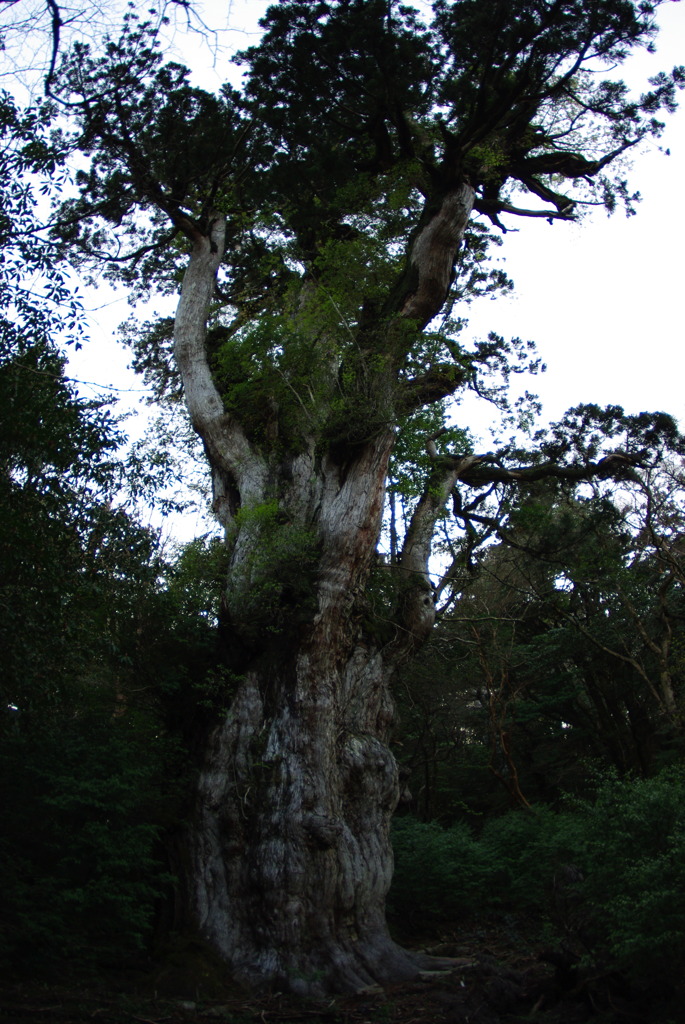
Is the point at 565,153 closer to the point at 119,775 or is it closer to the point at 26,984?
the point at 119,775

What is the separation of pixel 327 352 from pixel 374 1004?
323 inches

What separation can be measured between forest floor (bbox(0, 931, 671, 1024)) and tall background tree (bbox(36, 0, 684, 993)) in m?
0.50

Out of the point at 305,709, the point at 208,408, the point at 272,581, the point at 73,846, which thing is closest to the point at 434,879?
the point at 305,709

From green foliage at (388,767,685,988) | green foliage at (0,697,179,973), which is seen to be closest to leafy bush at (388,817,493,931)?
green foliage at (388,767,685,988)

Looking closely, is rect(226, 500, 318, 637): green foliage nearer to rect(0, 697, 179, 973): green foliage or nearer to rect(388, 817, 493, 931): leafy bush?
rect(0, 697, 179, 973): green foliage

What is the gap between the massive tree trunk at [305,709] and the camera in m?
9.30

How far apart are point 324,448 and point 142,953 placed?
672 centimetres

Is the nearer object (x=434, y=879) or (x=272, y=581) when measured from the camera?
(x=272, y=581)

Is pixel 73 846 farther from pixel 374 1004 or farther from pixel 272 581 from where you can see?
pixel 272 581

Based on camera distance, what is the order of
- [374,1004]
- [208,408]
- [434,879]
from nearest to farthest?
[374,1004] < [208,408] < [434,879]

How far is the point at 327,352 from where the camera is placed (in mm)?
12672

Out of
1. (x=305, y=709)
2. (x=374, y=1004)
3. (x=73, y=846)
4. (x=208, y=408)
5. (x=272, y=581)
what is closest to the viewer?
(x=374, y=1004)

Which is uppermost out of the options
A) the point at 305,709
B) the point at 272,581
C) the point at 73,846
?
the point at 272,581

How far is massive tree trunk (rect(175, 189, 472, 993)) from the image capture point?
9.30 metres
